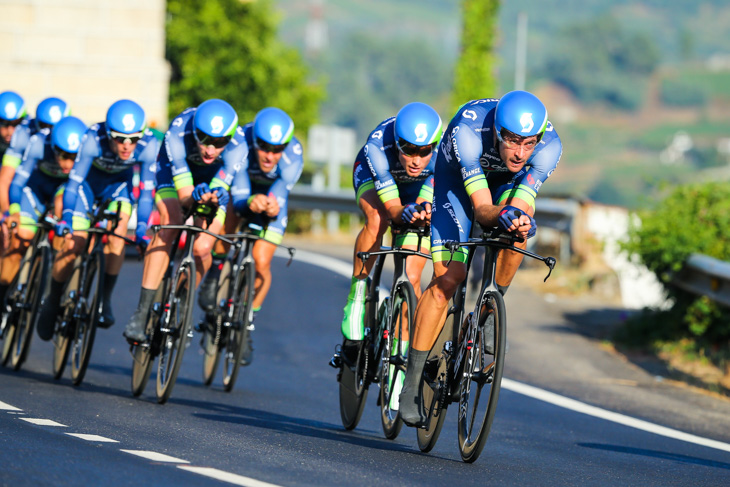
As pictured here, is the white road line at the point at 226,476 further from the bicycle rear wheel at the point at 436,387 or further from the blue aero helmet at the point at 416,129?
the blue aero helmet at the point at 416,129

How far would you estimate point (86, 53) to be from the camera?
3362 centimetres

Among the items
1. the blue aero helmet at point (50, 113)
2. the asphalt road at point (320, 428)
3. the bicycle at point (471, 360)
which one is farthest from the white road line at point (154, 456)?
the blue aero helmet at point (50, 113)

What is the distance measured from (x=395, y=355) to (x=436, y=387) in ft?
1.90

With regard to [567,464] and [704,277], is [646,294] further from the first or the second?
[567,464]

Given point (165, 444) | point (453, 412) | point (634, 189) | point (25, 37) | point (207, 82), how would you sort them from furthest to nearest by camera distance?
point (634, 189), point (207, 82), point (25, 37), point (453, 412), point (165, 444)

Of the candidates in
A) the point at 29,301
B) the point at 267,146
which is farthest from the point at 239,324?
the point at 29,301

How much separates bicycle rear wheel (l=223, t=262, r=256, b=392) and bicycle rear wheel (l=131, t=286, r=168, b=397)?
26.6 inches

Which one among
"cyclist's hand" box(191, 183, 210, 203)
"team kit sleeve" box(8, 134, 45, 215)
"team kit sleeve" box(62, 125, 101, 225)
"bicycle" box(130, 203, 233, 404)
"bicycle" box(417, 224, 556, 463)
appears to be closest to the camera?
"bicycle" box(417, 224, 556, 463)

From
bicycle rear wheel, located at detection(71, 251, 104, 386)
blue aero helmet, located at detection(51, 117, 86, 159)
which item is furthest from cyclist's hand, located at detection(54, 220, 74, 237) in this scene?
blue aero helmet, located at detection(51, 117, 86, 159)

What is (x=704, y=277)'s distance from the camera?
11789mm

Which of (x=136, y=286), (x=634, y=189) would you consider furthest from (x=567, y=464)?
(x=634, y=189)

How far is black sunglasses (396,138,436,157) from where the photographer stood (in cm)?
771

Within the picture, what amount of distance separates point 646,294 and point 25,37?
70.7 feet

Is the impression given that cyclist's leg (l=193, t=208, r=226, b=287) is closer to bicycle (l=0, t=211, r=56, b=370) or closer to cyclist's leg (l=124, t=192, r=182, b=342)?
cyclist's leg (l=124, t=192, r=182, b=342)
